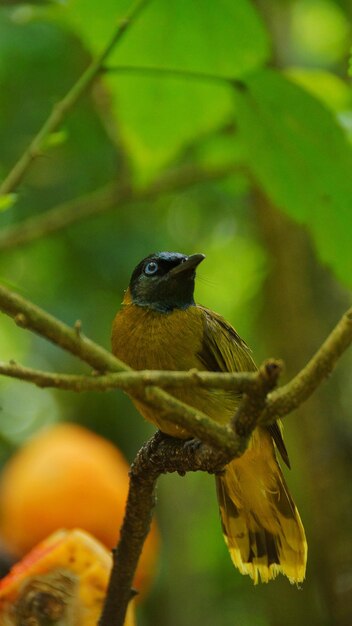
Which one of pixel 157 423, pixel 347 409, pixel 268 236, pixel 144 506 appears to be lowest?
pixel 144 506

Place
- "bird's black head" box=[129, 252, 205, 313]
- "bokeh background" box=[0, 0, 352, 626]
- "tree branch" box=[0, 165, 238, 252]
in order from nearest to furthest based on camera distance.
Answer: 1. "bokeh background" box=[0, 0, 352, 626]
2. "bird's black head" box=[129, 252, 205, 313]
3. "tree branch" box=[0, 165, 238, 252]

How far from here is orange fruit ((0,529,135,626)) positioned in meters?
1.47

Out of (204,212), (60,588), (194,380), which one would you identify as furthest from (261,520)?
(204,212)

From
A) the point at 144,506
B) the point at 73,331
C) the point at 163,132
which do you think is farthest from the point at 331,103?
the point at 73,331

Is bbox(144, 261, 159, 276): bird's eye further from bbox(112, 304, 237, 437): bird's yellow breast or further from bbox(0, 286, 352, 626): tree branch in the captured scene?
bbox(0, 286, 352, 626): tree branch

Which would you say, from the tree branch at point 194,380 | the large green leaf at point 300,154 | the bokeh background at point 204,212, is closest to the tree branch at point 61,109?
the bokeh background at point 204,212

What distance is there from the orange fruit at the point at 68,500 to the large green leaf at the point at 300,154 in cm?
76

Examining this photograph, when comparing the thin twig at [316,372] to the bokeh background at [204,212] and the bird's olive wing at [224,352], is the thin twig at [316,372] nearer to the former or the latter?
the bokeh background at [204,212]

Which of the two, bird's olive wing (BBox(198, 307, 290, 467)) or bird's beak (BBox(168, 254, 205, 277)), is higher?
bird's beak (BBox(168, 254, 205, 277))

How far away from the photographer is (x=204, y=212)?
141 inches

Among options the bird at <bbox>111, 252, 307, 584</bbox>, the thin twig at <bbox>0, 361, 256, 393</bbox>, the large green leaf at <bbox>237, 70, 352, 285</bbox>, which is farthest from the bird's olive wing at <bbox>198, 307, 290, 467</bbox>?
the thin twig at <bbox>0, 361, 256, 393</bbox>

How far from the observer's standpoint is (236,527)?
1788 mm

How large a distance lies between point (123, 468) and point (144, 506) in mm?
928

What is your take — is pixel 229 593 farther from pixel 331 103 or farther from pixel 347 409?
pixel 331 103
